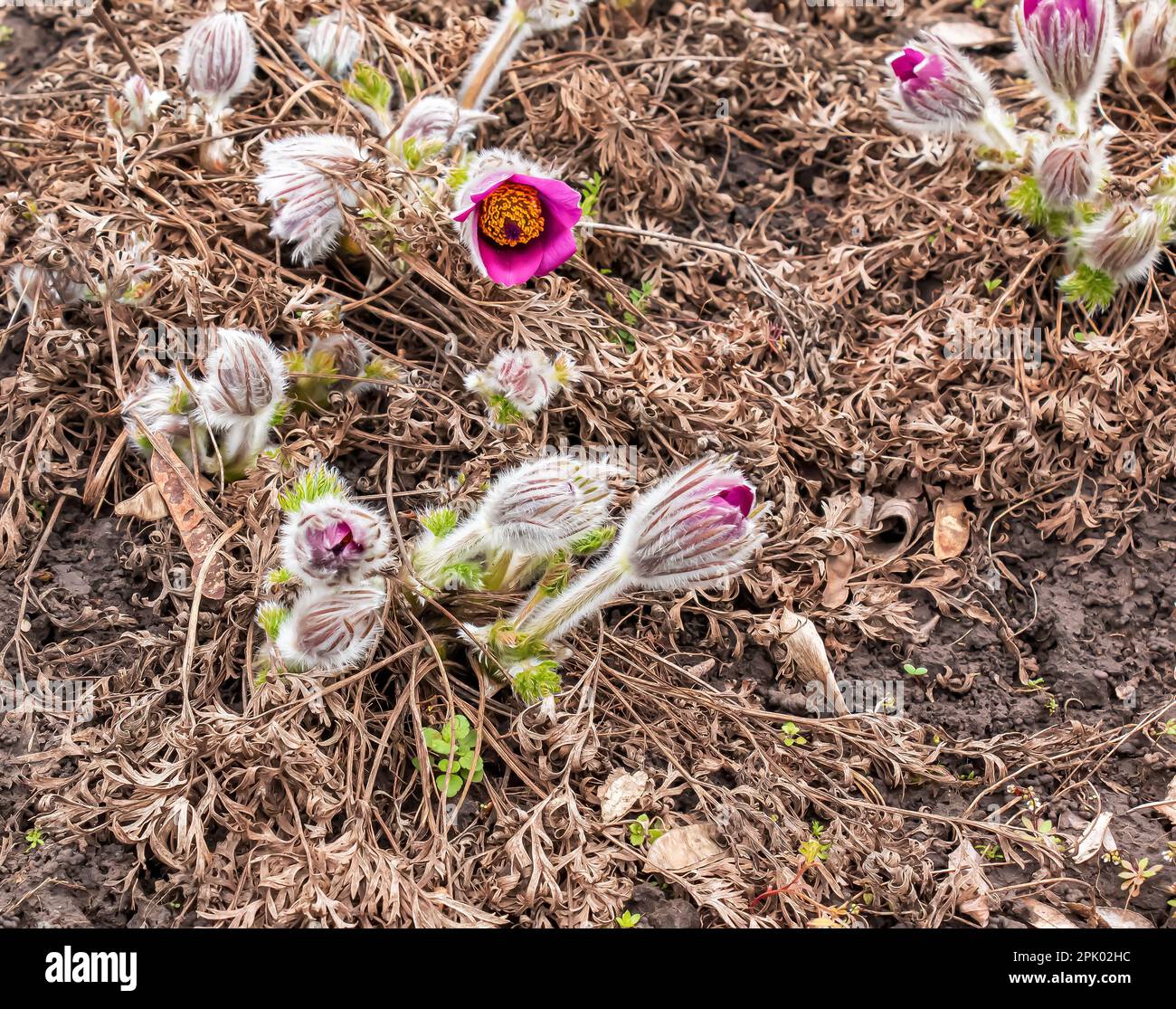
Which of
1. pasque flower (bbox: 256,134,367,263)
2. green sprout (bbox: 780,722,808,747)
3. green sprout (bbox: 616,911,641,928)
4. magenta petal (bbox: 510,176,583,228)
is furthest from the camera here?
pasque flower (bbox: 256,134,367,263)

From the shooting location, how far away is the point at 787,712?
2.14 metres

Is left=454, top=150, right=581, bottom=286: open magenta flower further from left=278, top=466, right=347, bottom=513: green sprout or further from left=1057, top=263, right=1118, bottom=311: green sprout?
left=1057, top=263, right=1118, bottom=311: green sprout

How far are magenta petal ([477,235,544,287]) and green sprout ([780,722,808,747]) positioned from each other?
98 centimetres

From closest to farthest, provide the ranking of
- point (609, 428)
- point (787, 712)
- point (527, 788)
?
point (527, 788), point (787, 712), point (609, 428)

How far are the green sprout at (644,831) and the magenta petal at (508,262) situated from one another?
1028 millimetres

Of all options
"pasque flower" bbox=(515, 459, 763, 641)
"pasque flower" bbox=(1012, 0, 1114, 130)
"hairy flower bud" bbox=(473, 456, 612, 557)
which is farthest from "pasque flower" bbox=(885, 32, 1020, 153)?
"hairy flower bud" bbox=(473, 456, 612, 557)

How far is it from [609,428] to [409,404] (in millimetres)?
408

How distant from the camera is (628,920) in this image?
5.93ft

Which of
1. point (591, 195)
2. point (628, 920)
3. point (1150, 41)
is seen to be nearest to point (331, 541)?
point (628, 920)

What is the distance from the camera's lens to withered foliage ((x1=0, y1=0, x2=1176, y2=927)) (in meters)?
1.86

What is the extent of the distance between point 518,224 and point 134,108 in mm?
989
